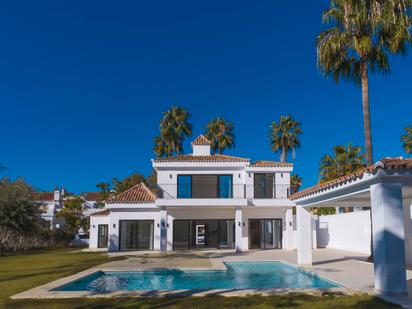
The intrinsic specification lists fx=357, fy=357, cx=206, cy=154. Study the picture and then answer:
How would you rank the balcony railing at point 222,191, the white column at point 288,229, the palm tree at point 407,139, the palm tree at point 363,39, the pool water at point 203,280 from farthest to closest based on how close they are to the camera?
the palm tree at point 407,139, the balcony railing at point 222,191, the white column at point 288,229, the palm tree at point 363,39, the pool water at point 203,280

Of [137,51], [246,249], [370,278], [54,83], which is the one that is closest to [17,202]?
[54,83]

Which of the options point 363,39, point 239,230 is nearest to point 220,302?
point 363,39

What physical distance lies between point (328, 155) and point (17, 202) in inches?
1110

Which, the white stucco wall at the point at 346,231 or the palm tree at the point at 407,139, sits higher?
the palm tree at the point at 407,139

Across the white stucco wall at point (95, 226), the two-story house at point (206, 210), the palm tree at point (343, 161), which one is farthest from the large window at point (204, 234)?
the palm tree at point (343, 161)

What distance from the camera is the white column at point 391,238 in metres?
9.18

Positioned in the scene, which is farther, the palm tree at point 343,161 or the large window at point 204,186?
the palm tree at point 343,161

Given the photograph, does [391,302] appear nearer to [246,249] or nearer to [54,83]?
[246,249]

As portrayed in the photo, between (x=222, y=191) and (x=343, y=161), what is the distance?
13.5 metres

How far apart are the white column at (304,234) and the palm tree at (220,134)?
90.8 ft

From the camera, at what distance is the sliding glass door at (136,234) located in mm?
26766

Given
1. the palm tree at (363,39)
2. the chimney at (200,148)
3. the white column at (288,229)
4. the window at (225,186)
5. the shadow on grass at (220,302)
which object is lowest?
the shadow on grass at (220,302)

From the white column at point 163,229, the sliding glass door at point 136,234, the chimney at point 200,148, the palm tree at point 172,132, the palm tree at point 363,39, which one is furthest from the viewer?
the palm tree at point 172,132

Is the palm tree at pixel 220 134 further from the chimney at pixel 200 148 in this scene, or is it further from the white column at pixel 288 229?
the white column at pixel 288 229
